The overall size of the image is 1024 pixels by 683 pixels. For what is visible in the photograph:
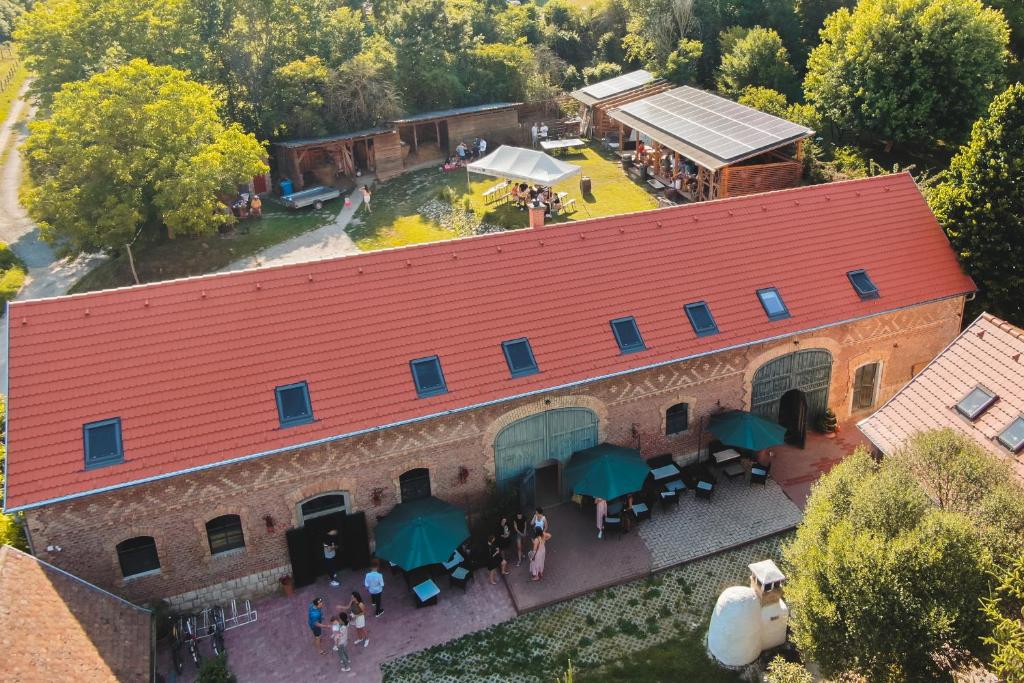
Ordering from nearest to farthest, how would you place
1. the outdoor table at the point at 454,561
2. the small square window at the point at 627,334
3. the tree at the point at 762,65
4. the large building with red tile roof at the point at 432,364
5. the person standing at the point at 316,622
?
the large building with red tile roof at the point at 432,364
the person standing at the point at 316,622
the outdoor table at the point at 454,561
the small square window at the point at 627,334
the tree at the point at 762,65

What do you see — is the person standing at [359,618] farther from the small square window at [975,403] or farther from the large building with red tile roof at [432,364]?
the small square window at [975,403]

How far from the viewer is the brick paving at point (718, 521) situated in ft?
68.7

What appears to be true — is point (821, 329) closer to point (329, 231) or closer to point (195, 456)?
point (195, 456)

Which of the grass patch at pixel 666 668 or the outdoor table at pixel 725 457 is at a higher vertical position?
the outdoor table at pixel 725 457

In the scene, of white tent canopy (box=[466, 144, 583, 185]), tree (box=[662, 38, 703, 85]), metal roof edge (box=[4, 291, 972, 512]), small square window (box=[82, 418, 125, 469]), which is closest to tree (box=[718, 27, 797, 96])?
tree (box=[662, 38, 703, 85])

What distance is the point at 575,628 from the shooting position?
18.9m

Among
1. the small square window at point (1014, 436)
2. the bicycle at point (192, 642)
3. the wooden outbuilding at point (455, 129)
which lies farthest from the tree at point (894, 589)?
the wooden outbuilding at point (455, 129)

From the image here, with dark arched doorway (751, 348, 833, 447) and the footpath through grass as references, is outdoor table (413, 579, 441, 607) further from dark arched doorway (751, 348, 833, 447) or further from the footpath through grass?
dark arched doorway (751, 348, 833, 447)

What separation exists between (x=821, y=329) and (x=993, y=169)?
7629mm

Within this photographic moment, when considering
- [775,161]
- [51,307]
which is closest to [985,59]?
[775,161]

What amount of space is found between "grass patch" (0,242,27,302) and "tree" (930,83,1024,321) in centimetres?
4096

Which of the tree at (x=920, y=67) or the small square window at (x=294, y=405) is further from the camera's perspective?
the tree at (x=920, y=67)

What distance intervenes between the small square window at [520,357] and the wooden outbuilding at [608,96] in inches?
1243

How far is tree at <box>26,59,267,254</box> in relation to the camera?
111ft
